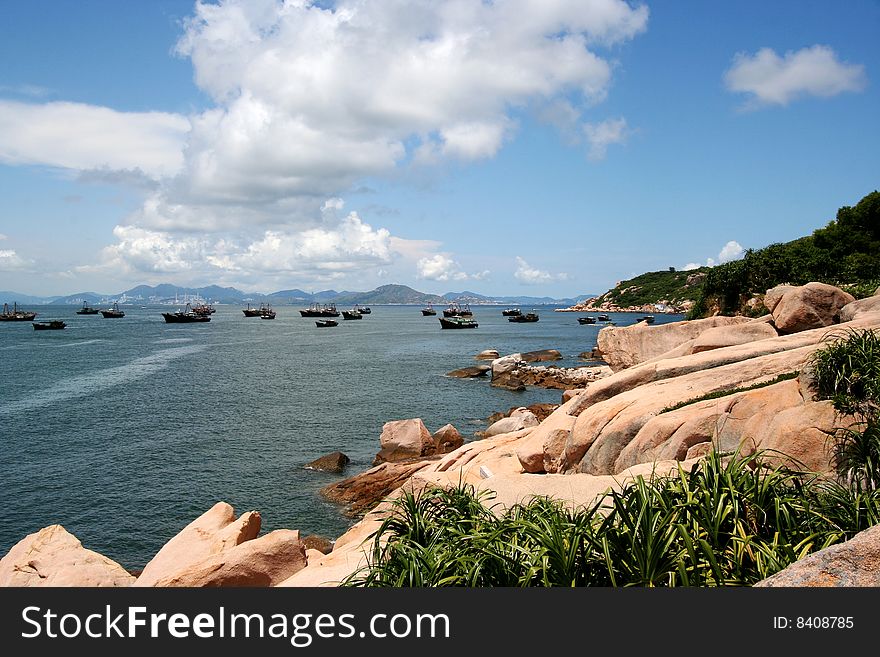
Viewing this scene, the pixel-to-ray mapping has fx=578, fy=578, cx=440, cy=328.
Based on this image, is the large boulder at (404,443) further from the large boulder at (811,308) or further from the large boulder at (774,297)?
the large boulder at (774,297)

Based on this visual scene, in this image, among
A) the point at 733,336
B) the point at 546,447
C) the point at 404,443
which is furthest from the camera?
the point at 404,443

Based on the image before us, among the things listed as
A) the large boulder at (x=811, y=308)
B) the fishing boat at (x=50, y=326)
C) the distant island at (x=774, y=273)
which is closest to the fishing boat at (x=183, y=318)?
the fishing boat at (x=50, y=326)

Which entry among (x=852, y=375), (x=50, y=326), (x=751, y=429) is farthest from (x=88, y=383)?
(x=50, y=326)

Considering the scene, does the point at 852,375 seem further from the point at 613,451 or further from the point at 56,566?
the point at 56,566

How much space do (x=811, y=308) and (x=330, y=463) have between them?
20141 millimetres

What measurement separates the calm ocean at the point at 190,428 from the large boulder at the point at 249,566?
6.19 m

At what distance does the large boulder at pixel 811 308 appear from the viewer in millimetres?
20062

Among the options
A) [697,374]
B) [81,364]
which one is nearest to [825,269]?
[697,374]

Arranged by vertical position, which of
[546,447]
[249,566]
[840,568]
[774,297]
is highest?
[774,297]

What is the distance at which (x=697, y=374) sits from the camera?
16.2m

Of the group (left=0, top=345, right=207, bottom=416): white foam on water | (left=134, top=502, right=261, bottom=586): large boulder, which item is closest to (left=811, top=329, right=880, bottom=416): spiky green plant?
(left=134, top=502, right=261, bottom=586): large boulder

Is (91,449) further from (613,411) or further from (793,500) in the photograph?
(793,500)

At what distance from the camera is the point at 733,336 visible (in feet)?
64.2
